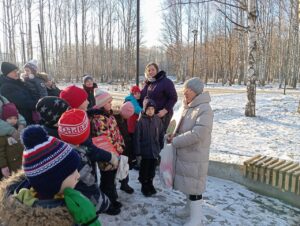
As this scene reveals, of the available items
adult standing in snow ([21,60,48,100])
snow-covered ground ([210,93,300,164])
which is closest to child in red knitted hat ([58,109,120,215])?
adult standing in snow ([21,60,48,100])

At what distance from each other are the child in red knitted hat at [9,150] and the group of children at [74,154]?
11mm

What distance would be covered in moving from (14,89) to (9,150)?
1.01 metres

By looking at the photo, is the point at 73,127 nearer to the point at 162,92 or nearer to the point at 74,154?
the point at 74,154

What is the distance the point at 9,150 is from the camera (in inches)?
144

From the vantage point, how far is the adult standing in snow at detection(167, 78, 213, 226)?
3139 mm

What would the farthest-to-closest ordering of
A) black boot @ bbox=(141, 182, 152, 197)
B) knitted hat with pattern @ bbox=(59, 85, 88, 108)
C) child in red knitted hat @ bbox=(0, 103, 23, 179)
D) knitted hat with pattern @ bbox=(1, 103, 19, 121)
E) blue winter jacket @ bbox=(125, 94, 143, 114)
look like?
blue winter jacket @ bbox=(125, 94, 143, 114), black boot @ bbox=(141, 182, 152, 197), knitted hat with pattern @ bbox=(1, 103, 19, 121), child in red knitted hat @ bbox=(0, 103, 23, 179), knitted hat with pattern @ bbox=(59, 85, 88, 108)

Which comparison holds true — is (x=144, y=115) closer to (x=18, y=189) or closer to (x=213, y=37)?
(x=18, y=189)

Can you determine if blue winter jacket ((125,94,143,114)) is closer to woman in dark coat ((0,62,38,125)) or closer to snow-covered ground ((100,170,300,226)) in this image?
snow-covered ground ((100,170,300,226))

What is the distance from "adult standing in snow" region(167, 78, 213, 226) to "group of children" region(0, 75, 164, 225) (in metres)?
0.71

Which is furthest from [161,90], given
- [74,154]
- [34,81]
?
[74,154]

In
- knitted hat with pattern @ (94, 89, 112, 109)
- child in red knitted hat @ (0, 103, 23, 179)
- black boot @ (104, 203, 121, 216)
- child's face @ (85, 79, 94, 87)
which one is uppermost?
child's face @ (85, 79, 94, 87)

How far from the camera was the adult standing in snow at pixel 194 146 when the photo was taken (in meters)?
3.14

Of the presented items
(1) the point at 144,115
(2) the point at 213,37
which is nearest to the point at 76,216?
(1) the point at 144,115

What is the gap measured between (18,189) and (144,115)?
2.32 m
